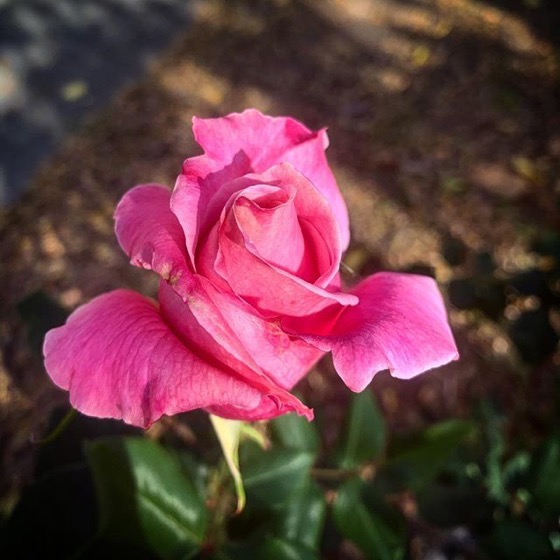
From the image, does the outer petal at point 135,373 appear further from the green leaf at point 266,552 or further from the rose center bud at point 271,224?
the green leaf at point 266,552

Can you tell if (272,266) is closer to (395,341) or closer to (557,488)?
(395,341)

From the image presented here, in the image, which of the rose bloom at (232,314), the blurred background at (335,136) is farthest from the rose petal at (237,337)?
the blurred background at (335,136)

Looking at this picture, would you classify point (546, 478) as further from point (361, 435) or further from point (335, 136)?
point (335, 136)

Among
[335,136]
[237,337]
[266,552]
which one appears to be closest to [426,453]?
[266,552]

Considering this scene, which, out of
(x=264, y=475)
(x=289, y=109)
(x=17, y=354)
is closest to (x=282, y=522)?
(x=264, y=475)

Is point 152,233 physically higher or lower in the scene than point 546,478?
higher

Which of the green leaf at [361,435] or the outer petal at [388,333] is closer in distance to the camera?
the outer petal at [388,333]

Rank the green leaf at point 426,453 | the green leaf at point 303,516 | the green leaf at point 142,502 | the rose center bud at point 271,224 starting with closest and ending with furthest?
the rose center bud at point 271,224, the green leaf at point 142,502, the green leaf at point 303,516, the green leaf at point 426,453
